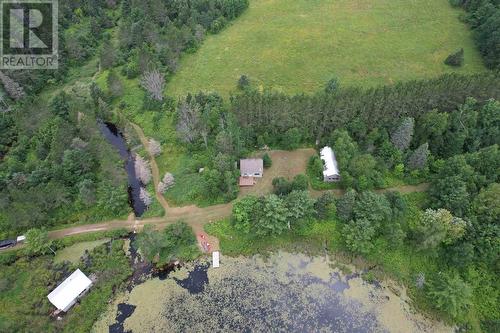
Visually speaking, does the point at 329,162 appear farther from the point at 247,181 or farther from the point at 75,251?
the point at 75,251

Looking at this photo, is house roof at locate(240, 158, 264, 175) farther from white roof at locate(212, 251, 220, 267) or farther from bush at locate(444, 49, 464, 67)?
bush at locate(444, 49, 464, 67)

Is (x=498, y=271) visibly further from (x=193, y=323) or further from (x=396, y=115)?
(x=193, y=323)

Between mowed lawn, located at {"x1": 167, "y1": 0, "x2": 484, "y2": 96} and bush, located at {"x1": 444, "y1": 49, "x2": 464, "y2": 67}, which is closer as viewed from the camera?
bush, located at {"x1": 444, "y1": 49, "x2": 464, "y2": 67}

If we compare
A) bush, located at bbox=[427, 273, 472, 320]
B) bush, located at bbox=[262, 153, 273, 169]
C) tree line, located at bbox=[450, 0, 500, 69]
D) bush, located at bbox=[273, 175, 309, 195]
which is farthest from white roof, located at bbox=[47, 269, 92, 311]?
tree line, located at bbox=[450, 0, 500, 69]

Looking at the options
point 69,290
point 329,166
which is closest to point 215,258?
point 69,290

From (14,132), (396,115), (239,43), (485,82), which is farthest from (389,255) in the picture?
(14,132)
